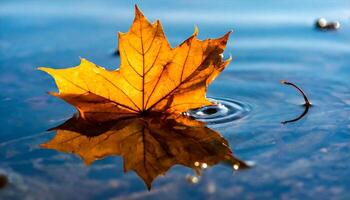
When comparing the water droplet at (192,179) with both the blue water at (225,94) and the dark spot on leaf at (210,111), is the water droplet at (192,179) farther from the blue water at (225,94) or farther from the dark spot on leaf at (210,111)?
the dark spot on leaf at (210,111)

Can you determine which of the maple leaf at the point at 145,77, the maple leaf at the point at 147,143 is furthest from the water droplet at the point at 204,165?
the maple leaf at the point at 145,77

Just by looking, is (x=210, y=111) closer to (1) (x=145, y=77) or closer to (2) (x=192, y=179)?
(1) (x=145, y=77)

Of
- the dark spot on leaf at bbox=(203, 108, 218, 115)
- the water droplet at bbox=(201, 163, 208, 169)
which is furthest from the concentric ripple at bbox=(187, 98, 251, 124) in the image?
the water droplet at bbox=(201, 163, 208, 169)

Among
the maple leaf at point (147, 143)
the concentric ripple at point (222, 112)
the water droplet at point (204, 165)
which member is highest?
the concentric ripple at point (222, 112)

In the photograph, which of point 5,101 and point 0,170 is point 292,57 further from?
point 0,170

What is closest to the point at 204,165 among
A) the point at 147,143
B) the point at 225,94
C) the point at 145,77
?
the point at 147,143
